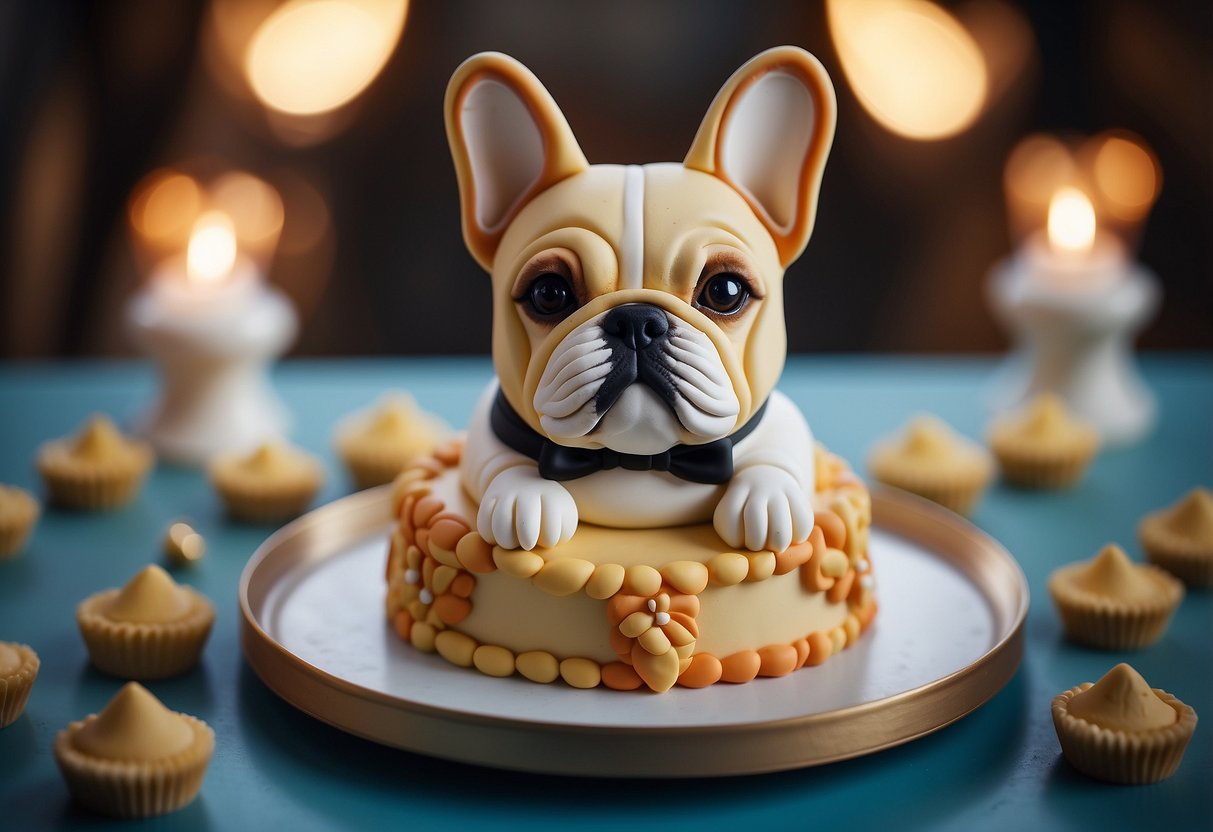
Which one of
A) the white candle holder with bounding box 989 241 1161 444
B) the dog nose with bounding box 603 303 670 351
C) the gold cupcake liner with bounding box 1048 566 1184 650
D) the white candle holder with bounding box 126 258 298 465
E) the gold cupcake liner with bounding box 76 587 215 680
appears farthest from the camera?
the white candle holder with bounding box 989 241 1161 444

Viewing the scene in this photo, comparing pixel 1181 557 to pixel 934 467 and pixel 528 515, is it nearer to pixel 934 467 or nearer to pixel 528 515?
pixel 934 467

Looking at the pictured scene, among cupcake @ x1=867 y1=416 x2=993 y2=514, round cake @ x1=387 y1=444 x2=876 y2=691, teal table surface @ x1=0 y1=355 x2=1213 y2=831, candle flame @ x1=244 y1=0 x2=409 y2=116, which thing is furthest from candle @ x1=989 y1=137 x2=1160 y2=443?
candle flame @ x1=244 y1=0 x2=409 y2=116

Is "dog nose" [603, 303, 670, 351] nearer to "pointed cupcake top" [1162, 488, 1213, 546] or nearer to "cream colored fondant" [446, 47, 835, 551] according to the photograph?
"cream colored fondant" [446, 47, 835, 551]

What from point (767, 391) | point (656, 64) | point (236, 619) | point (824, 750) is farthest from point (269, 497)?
point (656, 64)

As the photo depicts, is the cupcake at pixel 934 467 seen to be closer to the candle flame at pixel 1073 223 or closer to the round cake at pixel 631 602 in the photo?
the candle flame at pixel 1073 223

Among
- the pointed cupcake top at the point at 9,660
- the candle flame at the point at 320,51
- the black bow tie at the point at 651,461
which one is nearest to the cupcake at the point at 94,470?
the pointed cupcake top at the point at 9,660

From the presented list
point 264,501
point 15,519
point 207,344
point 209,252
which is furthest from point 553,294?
point 209,252

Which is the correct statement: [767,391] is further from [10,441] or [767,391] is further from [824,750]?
[10,441]
